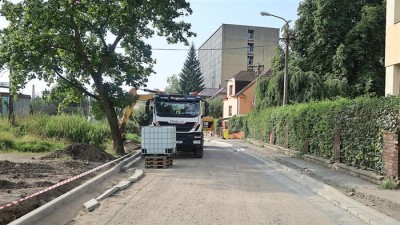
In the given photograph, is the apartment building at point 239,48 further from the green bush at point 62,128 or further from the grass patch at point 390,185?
the grass patch at point 390,185

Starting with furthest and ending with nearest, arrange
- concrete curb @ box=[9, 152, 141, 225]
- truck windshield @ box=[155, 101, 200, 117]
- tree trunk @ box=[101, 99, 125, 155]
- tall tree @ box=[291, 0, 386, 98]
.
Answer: tall tree @ box=[291, 0, 386, 98], tree trunk @ box=[101, 99, 125, 155], truck windshield @ box=[155, 101, 200, 117], concrete curb @ box=[9, 152, 141, 225]

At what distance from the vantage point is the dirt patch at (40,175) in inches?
317

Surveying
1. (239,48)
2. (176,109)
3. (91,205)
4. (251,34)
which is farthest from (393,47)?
(251,34)

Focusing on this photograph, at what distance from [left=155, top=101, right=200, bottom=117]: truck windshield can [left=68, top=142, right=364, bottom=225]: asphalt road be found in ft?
24.2

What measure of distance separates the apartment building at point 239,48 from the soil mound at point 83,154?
7846cm

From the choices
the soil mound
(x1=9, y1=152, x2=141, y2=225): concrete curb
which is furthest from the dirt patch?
(x1=9, y1=152, x2=141, y2=225): concrete curb

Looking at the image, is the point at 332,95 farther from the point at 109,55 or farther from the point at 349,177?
the point at 349,177

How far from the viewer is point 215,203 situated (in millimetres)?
9297

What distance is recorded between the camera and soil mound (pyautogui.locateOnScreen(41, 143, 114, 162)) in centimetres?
1736

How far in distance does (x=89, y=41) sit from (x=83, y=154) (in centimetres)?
710

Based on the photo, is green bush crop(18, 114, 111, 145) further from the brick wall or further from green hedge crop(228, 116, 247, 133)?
green hedge crop(228, 116, 247, 133)

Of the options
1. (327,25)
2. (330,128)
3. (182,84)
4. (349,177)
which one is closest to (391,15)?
(330,128)

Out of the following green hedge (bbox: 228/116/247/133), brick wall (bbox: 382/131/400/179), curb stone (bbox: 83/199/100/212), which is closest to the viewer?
curb stone (bbox: 83/199/100/212)

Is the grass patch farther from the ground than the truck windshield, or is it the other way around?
the truck windshield
